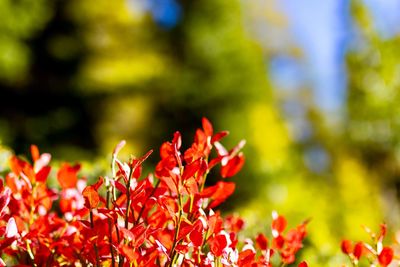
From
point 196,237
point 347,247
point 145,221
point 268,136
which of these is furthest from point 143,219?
point 268,136

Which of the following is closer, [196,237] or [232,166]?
[196,237]

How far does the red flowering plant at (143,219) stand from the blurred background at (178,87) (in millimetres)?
6306

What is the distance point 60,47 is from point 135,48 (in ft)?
6.22

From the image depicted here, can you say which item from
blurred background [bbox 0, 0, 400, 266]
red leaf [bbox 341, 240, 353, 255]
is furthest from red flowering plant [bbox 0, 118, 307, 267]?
blurred background [bbox 0, 0, 400, 266]

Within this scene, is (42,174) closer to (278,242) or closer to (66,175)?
(66,175)

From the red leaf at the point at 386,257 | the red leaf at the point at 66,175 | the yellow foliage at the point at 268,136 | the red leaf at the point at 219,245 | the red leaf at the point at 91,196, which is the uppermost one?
the red leaf at the point at 91,196

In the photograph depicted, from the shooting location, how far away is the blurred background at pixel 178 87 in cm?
841

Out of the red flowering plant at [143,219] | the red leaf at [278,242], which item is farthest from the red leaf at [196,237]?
the red leaf at [278,242]

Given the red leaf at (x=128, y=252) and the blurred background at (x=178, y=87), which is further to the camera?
the blurred background at (x=178, y=87)

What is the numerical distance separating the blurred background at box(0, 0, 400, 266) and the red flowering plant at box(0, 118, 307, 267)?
6306mm

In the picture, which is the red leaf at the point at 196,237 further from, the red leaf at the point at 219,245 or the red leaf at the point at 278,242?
the red leaf at the point at 278,242

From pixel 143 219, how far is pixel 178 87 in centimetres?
883

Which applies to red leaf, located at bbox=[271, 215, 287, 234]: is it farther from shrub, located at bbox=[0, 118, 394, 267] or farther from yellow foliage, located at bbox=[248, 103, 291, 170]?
yellow foliage, located at bbox=[248, 103, 291, 170]

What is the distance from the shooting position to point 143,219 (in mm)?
1216
